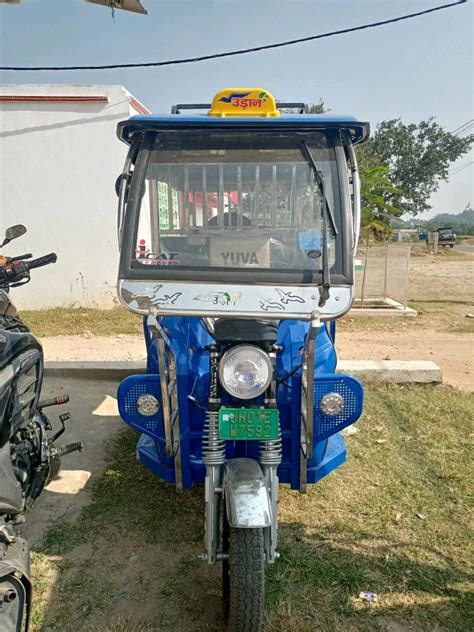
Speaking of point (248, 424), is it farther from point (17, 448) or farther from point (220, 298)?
point (17, 448)

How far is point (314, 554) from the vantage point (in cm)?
271

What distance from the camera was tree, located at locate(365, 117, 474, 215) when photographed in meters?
37.3

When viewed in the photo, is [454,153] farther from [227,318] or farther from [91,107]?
[227,318]

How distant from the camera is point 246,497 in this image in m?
2.02

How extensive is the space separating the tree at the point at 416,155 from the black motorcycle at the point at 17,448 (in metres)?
37.5

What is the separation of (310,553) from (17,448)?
165cm

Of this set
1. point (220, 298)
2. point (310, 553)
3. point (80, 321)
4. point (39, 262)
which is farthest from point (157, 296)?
point (80, 321)

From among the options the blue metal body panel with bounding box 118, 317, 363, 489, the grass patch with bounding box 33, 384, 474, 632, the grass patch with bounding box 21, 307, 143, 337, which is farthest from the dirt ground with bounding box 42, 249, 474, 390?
the blue metal body panel with bounding box 118, 317, 363, 489

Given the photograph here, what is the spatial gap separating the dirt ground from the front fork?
371 cm

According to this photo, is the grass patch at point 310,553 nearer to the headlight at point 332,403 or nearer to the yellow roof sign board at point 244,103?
the headlight at point 332,403

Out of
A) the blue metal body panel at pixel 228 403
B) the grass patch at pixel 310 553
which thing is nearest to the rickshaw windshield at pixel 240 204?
the blue metal body panel at pixel 228 403

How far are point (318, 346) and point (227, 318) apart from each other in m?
0.90

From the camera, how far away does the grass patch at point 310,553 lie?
91.0 inches

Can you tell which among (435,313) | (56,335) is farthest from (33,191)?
(435,313)
